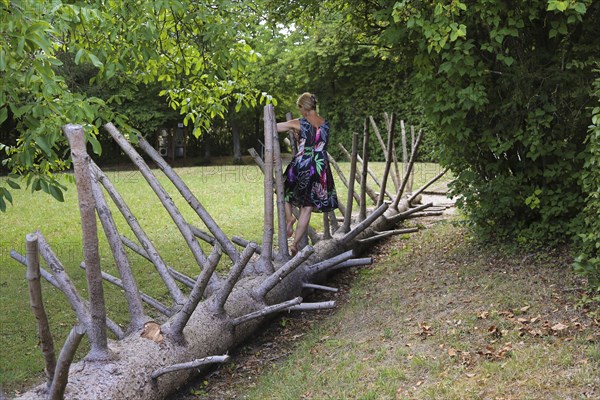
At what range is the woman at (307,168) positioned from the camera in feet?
23.6

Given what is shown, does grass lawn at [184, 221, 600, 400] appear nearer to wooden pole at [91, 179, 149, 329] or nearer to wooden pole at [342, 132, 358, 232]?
wooden pole at [91, 179, 149, 329]

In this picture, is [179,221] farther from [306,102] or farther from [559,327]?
[559,327]

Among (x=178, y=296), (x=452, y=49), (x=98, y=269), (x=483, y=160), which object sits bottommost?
(x=178, y=296)

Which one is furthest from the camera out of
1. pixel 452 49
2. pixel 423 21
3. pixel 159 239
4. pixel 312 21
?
pixel 159 239

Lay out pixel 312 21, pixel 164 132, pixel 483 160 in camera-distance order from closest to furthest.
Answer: pixel 483 160 → pixel 312 21 → pixel 164 132

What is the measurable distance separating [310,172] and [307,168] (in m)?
0.05

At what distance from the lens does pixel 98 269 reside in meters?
4.03

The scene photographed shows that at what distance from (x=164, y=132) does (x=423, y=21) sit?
25493 mm

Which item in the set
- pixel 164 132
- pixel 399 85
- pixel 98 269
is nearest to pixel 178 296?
pixel 98 269

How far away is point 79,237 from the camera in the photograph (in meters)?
11.4

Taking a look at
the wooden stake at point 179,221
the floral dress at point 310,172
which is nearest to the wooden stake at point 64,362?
the wooden stake at point 179,221

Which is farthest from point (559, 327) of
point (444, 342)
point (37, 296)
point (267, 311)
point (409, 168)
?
point (409, 168)

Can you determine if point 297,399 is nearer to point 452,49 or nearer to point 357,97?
point 452,49

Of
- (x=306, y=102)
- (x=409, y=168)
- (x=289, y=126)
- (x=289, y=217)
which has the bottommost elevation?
(x=289, y=217)
